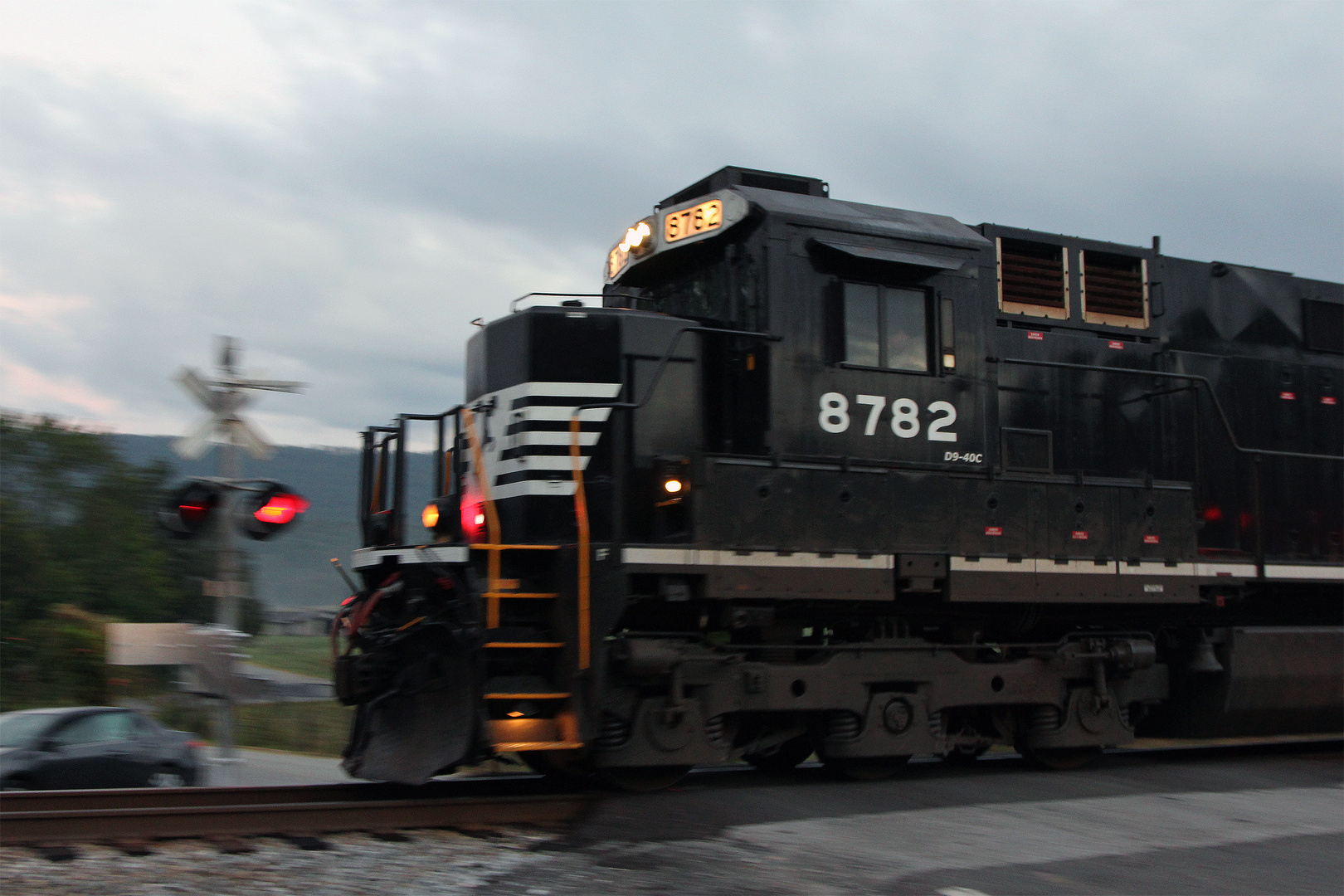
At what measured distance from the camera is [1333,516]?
10.0 m

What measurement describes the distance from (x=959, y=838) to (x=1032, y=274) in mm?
5029

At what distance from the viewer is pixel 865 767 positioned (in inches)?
310

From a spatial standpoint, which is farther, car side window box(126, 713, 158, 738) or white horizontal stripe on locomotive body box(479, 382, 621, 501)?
car side window box(126, 713, 158, 738)

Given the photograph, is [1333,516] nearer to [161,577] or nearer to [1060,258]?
[1060,258]

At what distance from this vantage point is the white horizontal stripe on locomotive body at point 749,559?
266 inches

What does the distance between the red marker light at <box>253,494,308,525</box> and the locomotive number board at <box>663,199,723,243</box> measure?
326 centimetres

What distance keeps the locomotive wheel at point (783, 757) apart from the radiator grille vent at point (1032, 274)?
397 cm

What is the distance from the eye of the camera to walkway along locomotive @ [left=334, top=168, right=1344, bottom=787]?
6.85 m

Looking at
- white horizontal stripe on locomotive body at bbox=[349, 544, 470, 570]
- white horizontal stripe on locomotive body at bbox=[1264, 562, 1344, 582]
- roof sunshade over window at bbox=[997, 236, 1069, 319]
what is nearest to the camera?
white horizontal stripe on locomotive body at bbox=[349, 544, 470, 570]

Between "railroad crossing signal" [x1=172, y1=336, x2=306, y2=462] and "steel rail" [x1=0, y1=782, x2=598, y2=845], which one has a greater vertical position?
"railroad crossing signal" [x1=172, y1=336, x2=306, y2=462]

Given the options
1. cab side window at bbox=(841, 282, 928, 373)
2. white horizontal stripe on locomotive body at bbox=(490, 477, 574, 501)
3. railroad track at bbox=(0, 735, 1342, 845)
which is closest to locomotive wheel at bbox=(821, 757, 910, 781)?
railroad track at bbox=(0, 735, 1342, 845)

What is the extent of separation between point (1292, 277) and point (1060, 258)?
3.15 m

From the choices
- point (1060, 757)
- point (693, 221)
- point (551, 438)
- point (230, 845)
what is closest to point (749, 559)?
point (551, 438)

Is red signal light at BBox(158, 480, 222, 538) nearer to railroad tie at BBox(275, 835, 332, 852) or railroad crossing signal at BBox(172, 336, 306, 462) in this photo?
railroad crossing signal at BBox(172, 336, 306, 462)
